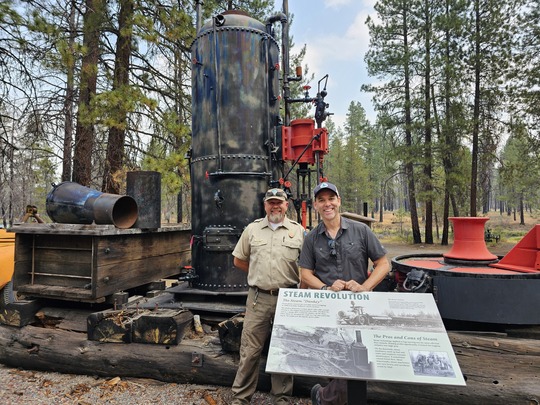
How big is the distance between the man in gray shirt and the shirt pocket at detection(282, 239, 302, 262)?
0.34 m

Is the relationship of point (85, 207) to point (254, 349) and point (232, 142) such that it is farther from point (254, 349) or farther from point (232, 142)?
point (254, 349)

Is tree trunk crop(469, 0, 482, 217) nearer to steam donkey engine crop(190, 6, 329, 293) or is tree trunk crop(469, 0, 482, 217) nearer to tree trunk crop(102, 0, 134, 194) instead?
steam donkey engine crop(190, 6, 329, 293)

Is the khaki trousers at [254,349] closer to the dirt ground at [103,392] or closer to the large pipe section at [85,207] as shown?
the dirt ground at [103,392]

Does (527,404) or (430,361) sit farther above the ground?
(430,361)

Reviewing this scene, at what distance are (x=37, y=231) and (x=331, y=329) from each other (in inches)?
168

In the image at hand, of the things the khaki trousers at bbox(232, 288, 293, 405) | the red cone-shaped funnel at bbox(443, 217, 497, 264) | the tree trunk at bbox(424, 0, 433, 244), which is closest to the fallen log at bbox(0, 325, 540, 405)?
the khaki trousers at bbox(232, 288, 293, 405)

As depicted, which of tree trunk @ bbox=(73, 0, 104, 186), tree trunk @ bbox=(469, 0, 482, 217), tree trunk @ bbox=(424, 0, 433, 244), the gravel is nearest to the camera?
the gravel

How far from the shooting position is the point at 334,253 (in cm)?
301

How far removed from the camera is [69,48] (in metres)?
7.36

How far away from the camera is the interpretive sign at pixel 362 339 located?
6.88 ft

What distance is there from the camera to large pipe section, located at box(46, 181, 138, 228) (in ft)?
16.5

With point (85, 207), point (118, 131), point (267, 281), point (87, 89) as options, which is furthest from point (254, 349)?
point (87, 89)

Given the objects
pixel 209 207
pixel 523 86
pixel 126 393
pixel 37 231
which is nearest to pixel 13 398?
pixel 126 393

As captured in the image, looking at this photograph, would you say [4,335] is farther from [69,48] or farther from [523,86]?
[523,86]
